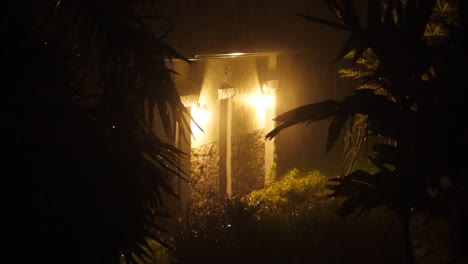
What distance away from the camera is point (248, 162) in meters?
10.1

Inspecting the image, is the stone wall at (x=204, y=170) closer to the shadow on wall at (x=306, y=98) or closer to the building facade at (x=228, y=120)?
the building facade at (x=228, y=120)

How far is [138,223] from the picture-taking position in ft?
11.4

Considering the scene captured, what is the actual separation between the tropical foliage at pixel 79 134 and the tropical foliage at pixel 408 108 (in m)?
1.06

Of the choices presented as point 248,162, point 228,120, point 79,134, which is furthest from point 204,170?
point 79,134

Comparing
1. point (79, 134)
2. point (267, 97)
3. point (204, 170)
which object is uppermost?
point (79, 134)

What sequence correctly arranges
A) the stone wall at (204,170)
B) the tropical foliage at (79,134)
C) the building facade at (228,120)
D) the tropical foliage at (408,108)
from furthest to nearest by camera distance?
the stone wall at (204,170) → the building facade at (228,120) → the tropical foliage at (408,108) → the tropical foliage at (79,134)

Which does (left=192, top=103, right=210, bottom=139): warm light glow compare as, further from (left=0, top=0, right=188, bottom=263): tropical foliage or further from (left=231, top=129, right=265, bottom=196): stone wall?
(left=0, top=0, right=188, bottom=263): tropical foliage

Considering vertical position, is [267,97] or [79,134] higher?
[79,134]

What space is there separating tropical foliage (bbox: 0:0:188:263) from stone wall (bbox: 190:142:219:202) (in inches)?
167

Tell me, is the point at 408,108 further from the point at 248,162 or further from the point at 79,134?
the point at 248,162

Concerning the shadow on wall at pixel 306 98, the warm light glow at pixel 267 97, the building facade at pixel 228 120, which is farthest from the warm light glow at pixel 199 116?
the shadow on wall at pixel 306 98

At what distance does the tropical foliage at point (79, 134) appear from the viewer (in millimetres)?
3111

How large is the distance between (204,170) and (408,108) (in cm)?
495

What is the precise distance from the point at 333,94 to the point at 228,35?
545cm
